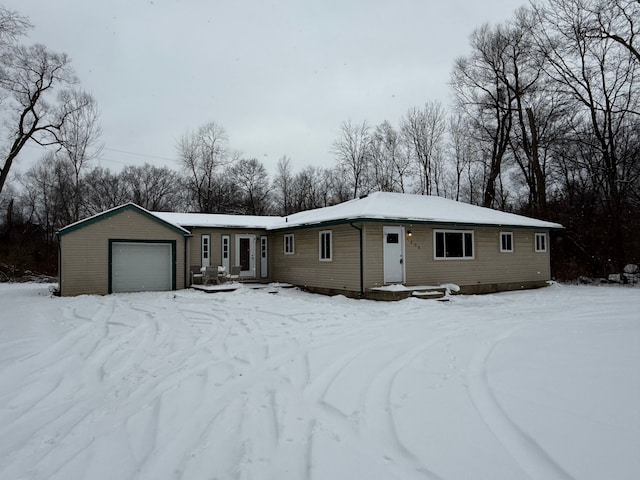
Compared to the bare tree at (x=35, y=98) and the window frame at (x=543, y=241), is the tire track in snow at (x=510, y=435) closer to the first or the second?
the window frame at (x=543, y=241)

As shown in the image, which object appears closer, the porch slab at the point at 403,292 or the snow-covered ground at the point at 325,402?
the snow-covered ground at the point at 325,402

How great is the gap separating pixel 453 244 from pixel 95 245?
41.4 ft

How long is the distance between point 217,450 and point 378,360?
9.21 ft

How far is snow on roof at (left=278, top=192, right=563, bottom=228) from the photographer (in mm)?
12898

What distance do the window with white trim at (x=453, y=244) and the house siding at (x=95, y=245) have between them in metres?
10.1

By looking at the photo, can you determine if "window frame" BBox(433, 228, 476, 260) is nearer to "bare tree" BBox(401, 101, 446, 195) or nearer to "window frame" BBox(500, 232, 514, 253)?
"window frame" BBox(500, 232, 514, 253)

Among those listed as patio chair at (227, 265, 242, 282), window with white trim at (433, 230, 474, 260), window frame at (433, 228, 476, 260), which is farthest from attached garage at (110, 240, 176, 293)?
window with white trim at (433, 230, 474, 260)

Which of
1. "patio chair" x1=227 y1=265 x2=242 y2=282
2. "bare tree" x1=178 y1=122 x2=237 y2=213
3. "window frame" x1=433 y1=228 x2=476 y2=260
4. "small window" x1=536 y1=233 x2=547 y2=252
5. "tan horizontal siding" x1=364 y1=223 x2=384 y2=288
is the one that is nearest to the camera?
"tan horizontal siding" x1=364 y1=223 x2=384 y2=288

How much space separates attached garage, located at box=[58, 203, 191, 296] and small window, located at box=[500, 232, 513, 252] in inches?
473

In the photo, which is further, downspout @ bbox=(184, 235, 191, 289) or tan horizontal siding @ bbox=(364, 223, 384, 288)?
downspout @ bbox=(184, 235, 191, 289)

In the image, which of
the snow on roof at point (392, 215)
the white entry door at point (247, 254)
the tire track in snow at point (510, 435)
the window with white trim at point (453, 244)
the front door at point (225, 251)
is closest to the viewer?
the tire track in snow at point (510, 435)

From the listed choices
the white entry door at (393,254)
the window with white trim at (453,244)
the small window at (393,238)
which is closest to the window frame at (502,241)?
the window with white trim at (453,244)

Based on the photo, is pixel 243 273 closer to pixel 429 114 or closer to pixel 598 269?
pixel 598 269

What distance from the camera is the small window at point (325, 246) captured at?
562 inches
